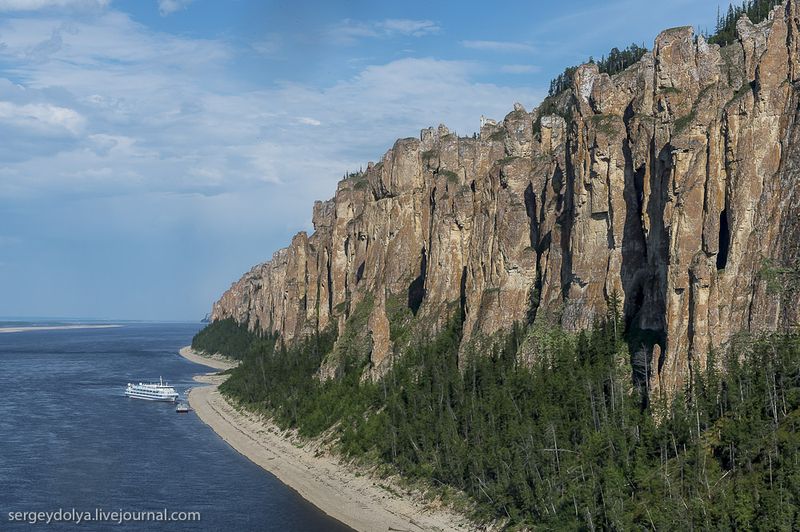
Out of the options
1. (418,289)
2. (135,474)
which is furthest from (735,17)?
(135,474)

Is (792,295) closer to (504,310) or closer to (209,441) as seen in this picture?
(504,310)

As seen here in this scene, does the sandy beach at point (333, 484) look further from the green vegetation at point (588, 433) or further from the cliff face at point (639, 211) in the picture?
the cliff face at point (639, 211)

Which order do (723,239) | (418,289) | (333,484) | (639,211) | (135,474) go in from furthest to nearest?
1. (418,289)
2. (135,474)
3. (333,484)
4. (639,211)
5. (723,239)

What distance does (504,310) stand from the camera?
130 meters

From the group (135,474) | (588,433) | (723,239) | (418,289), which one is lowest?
(135,474)

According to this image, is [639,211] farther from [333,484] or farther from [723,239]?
[333,484]

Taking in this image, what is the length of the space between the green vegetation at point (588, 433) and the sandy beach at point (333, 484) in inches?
132

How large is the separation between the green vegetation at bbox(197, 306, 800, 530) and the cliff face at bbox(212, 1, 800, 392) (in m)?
4.36

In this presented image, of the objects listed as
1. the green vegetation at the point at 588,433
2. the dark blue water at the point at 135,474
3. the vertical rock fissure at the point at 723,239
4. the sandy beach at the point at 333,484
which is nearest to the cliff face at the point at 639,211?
the vertical rock fissure at the point at 723,239

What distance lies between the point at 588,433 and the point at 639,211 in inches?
1222

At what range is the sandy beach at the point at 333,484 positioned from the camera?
3799 inches

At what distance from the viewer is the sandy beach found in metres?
96.5

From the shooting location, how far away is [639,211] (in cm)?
10962

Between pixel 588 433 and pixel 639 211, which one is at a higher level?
pixel 639 211
